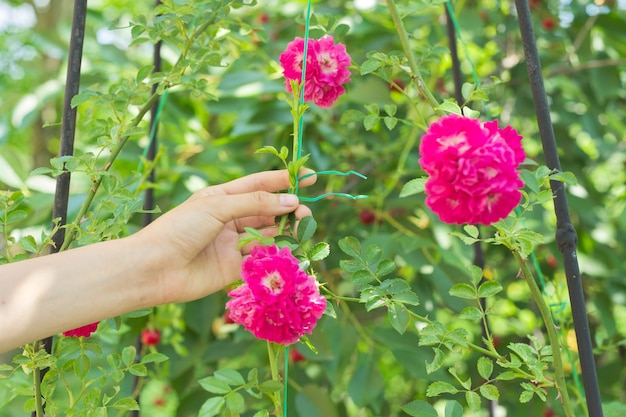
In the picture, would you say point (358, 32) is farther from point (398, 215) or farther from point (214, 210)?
point (214, 210)

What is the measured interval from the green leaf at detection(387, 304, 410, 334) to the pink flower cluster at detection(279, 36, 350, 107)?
0.26 metres

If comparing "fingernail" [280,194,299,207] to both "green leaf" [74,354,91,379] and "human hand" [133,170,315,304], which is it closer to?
"human hand" [133,170,315,304]

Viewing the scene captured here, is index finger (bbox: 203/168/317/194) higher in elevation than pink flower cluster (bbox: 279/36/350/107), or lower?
lower

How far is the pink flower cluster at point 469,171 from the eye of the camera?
610 mm

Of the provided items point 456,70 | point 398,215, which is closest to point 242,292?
point 456,70

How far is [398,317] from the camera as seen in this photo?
74 cm

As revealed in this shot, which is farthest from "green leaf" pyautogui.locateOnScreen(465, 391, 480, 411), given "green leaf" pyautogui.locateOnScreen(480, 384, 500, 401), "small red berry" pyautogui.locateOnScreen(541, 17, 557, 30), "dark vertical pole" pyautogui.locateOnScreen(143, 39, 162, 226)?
"small red berry" pyautogui.locateOnScreen(541, 17, 557, 30)

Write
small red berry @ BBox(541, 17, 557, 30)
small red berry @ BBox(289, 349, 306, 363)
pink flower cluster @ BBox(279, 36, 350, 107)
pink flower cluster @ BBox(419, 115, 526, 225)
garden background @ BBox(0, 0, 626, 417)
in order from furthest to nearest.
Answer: small red berry @ BBox(541, 17, 557, 30) → small red berry @ BBox(289, 349, 306, 363) → garden background @ BBox(0, 0, 626, 417) → pink flower cluster @ BBox(279, 36, 350, 107) → pink flower cluster @ BBox(419, 115, 526, 225)

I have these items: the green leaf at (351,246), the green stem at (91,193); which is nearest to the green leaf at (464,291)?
the green leaf at (351,246)

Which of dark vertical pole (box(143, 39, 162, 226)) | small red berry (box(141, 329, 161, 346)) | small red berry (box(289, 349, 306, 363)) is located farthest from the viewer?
small red berry (box(289, 349, 306, 363))

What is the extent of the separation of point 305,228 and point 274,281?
0.32 ft

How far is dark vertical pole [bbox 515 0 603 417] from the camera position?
740 millimetres

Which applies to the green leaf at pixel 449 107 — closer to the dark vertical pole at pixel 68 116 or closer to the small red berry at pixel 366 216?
the dark vertical pole at pixel 68 116

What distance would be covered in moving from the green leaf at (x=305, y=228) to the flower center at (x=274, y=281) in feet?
0.29
